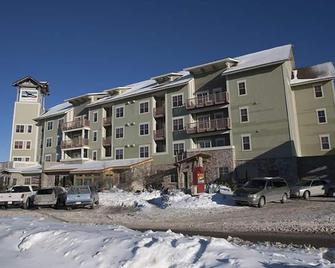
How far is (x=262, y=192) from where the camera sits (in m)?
21.9

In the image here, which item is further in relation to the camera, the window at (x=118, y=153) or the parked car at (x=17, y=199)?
the window at (x=118, y=153)

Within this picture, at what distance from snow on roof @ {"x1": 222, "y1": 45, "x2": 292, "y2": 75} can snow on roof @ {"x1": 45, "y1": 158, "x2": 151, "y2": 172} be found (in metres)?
15.5

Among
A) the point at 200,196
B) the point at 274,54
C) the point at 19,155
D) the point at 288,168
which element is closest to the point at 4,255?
the point at 200,196

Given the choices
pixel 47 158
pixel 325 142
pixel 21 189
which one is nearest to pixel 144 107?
pixel 47 158

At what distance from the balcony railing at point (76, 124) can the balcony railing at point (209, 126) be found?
1821 cm

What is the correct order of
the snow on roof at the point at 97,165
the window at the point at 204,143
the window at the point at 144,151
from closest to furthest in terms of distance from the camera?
the window at the point at 204,143 → the snow on roof at the point at 97,165 → the window at the point at 144,151

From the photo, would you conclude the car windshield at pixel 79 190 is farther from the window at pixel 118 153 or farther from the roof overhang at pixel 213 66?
the roof overhang at pixel 213 66

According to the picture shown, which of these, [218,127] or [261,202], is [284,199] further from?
[218,127]

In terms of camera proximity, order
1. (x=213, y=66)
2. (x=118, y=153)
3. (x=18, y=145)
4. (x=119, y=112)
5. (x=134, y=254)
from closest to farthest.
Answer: (x=134, y=254) → (x=213, y=66) → (x=118, y=153) → (x=119, y=112) → (x=18, y=145)

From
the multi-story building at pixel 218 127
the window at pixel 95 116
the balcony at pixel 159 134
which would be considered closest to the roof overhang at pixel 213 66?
the multi-story building at pixel 218 127

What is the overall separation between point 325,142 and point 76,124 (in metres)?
34.5

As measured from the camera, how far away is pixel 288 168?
3331 centimetres

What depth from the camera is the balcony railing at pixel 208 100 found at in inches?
1510

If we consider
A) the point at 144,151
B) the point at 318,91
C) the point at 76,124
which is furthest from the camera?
the point at 76,124
